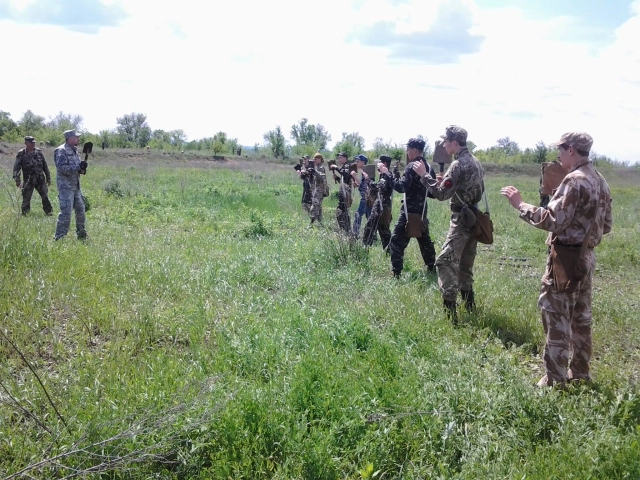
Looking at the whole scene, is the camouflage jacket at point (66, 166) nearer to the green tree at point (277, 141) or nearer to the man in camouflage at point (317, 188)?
the man in camouflage at point (317, 188)

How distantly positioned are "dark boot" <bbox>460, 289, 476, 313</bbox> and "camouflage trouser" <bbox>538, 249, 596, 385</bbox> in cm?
151

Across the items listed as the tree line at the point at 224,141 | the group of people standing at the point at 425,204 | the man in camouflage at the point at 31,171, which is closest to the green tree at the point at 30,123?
the tree line at the point at 224,141

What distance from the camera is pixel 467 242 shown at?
5480 millimetres

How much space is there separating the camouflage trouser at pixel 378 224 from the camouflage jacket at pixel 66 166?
4.80m

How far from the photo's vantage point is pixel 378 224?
8508mm

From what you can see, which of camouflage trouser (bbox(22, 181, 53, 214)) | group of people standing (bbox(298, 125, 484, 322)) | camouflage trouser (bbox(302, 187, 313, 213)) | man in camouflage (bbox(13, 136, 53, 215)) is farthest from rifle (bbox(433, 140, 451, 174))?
camouflage trouser (bbox(22, 181, 53, 214))

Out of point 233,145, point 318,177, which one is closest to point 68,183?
point 318,177

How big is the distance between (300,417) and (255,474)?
0.53 metres

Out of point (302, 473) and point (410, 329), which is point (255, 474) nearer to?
point (302, 473)

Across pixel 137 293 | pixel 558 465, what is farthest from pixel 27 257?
pixel 558 465

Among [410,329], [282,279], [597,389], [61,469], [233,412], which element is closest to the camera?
[61,469]

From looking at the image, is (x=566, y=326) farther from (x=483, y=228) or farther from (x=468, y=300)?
(x=468, y=300)

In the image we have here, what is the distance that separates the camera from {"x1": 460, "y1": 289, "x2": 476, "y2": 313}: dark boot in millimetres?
5643

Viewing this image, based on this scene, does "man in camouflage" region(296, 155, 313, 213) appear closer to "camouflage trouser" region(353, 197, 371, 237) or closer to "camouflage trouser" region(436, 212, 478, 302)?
"camouflage trouser" region(353, 197, 371, 237)
